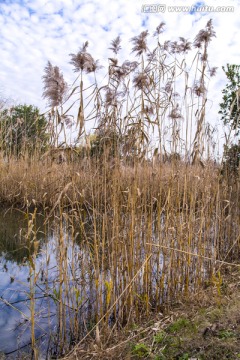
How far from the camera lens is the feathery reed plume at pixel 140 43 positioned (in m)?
2.23

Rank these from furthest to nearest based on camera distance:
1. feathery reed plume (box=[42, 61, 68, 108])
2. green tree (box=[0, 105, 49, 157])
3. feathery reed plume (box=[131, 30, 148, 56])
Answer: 1. green tree (box=[0, 105, 49, 157])
2. feathery reed plume (box=[131, 30, 148, 56])
3. feathery reed plume (box=[42, 61, 68, 108])

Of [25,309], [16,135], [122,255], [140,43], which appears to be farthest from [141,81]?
[16,135]

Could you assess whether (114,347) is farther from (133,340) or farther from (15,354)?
(15,354)

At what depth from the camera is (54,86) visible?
1.79 metres

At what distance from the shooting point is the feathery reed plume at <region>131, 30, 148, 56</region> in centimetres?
223

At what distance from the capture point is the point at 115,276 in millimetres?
2076

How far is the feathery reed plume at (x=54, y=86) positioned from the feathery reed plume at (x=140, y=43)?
699 millimetres

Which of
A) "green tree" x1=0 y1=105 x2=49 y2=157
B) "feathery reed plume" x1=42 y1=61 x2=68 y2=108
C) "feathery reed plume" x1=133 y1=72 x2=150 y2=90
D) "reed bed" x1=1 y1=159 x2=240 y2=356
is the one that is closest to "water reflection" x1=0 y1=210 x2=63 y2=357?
"reed bed" x1=1 y1=159 x2=240 y2=356

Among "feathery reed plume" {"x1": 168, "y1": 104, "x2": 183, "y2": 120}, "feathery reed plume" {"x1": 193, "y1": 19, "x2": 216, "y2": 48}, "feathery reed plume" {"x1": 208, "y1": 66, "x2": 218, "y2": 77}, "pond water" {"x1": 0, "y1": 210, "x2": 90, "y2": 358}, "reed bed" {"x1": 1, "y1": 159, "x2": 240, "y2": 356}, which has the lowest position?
"pond water" {"x1": 0, "y1": 210, "x2": 90, "y2": 358}

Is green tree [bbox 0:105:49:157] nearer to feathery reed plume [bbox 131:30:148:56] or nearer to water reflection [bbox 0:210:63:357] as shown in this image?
water reflection [bbox 0:210:63:357]

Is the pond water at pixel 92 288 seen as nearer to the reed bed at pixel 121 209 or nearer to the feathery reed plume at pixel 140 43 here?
the reed bed at pixel 121 209

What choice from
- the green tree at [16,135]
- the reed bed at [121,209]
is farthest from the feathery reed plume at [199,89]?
the green tree at [16,135]

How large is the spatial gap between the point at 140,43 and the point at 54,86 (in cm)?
79

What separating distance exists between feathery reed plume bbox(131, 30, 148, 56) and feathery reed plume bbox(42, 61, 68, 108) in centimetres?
70
